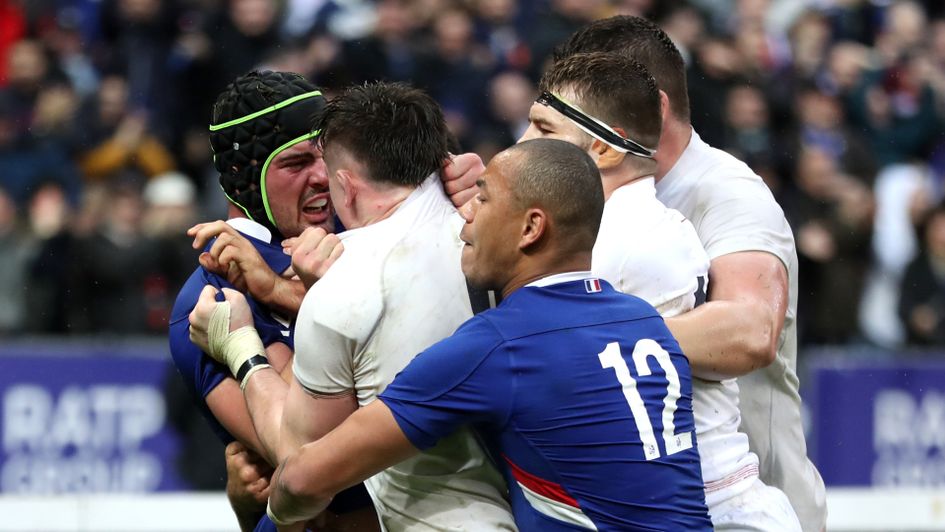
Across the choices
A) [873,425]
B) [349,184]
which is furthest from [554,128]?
[873,425]

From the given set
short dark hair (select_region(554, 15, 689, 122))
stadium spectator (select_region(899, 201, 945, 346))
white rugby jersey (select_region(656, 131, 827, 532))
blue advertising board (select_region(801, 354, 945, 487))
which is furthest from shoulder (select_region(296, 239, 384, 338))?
stadium spectator (select_region(899, 201, 945, 346))

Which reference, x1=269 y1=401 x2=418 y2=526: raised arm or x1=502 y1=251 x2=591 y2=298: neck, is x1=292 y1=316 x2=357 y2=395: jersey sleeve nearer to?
x1=269 y1=401 x2=418 y2=526: raised arm

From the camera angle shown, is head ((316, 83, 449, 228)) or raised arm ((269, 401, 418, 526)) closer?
raised arm ((269, 401, 418, 526))

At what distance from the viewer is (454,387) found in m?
3.64

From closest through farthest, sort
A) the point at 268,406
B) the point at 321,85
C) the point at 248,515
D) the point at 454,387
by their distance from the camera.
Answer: the point at 454,387 → the point at 268,406 → the point at 248,515 → the point at 321,85

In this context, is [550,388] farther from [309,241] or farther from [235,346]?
[235,346]

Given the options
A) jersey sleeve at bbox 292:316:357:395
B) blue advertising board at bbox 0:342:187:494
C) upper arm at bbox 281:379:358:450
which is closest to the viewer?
jersey sleeve at bbox 292:316:357:395

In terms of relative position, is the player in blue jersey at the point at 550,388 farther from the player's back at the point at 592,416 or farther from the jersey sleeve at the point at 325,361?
the jersey sleeve at the point at 325,361

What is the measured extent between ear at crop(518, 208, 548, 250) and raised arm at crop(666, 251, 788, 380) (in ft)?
1.81

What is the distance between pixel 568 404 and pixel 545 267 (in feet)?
1.24

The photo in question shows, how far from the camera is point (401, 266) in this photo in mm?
3951

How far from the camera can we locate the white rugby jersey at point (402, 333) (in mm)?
3885

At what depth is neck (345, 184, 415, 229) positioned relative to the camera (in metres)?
4.08

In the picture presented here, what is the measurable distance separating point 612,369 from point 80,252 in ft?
26.1
